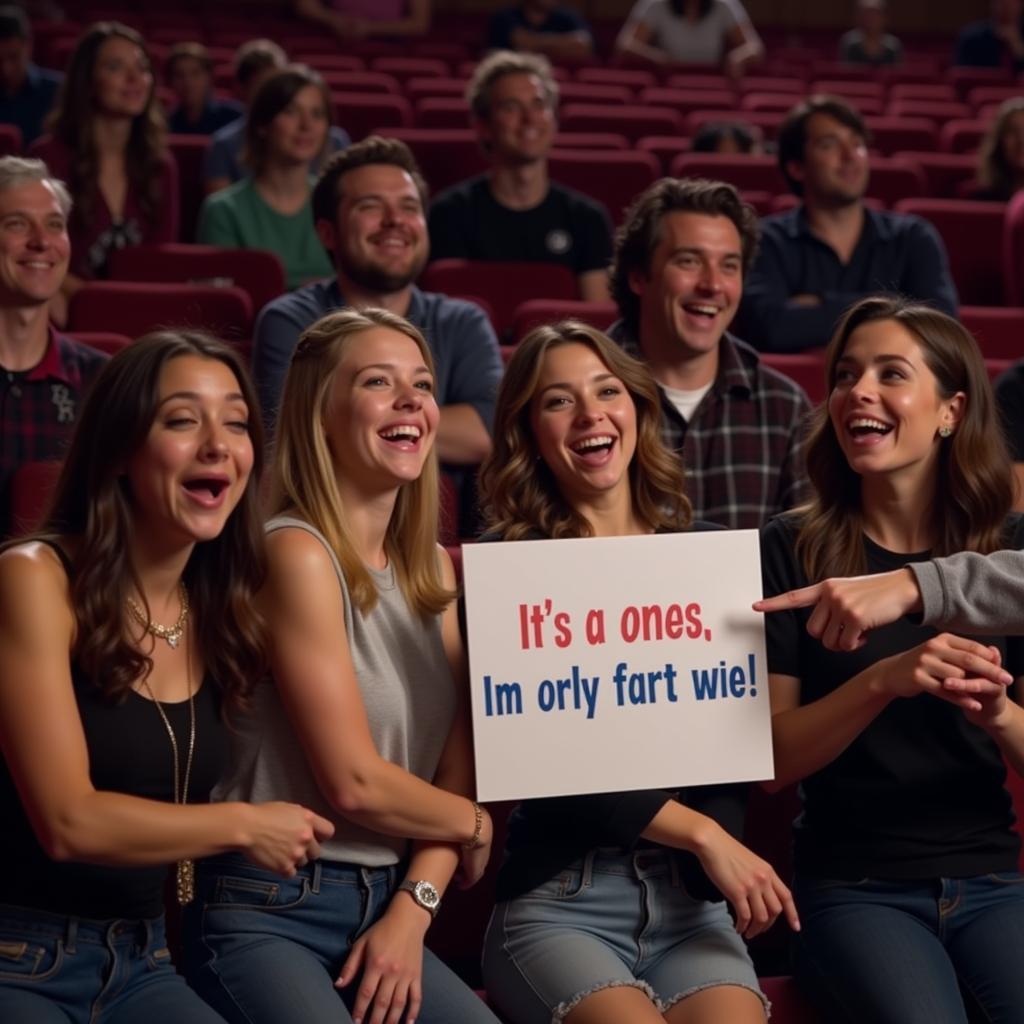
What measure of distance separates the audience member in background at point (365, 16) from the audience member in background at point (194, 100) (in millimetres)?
2427

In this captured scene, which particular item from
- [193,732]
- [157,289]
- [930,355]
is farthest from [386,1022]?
[157,289]

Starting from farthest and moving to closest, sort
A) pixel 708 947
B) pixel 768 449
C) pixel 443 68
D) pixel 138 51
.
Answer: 1. pixel 443 68
2. pixel 138 51
3. pixel 768 449
4. pixel 708 947

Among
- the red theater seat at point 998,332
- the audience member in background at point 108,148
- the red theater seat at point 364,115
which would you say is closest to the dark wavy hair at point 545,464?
the red theater seat at point 998,332

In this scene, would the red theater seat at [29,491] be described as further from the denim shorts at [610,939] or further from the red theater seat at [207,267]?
the red theater seat at [207,267]

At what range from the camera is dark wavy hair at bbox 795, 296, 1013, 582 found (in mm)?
1873

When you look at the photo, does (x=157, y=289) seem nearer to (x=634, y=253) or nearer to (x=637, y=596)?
(x=634, y=253)

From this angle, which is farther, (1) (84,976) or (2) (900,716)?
(2) (900,716)

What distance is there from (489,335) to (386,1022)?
1.55 metres

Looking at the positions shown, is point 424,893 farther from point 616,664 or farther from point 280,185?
point 280,185

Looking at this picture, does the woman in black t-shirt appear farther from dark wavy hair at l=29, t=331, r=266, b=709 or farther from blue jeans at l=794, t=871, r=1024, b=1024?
dark wavy hair at l=29, t=331, r=266, b=709

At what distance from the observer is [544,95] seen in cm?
400

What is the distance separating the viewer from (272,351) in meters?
2.81

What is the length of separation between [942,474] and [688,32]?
608cm

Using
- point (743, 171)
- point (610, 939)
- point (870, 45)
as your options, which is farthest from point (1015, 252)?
point (870, 45)
